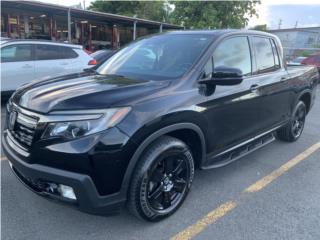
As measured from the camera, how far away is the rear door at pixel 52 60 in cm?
777

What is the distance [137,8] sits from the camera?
32969 millimetres

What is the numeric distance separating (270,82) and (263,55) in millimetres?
384

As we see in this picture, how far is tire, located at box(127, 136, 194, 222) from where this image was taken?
103 inches

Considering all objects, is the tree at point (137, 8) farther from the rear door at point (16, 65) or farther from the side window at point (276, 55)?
the side window at point (276, 55)

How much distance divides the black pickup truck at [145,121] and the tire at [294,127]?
3.44ft

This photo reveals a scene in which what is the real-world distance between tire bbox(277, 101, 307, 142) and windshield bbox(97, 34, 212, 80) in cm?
252

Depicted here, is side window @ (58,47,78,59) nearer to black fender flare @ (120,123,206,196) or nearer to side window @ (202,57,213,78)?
side window @ (202,57,213,78)

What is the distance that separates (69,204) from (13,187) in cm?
137

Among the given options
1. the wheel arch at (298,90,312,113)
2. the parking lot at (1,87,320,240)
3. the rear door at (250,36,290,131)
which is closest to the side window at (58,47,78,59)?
the parking lot at (1,87,320,240)

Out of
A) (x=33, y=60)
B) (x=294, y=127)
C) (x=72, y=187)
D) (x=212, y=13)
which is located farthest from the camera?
(x=212, y=13)

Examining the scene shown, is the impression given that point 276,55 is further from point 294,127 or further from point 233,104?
point 233,104

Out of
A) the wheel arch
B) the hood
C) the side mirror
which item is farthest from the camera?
the wheel arch

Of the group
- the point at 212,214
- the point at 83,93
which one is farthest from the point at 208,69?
the point at 212,214

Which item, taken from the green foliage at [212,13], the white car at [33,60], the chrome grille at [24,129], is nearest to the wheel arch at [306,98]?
the chrome grille at [24,129]
